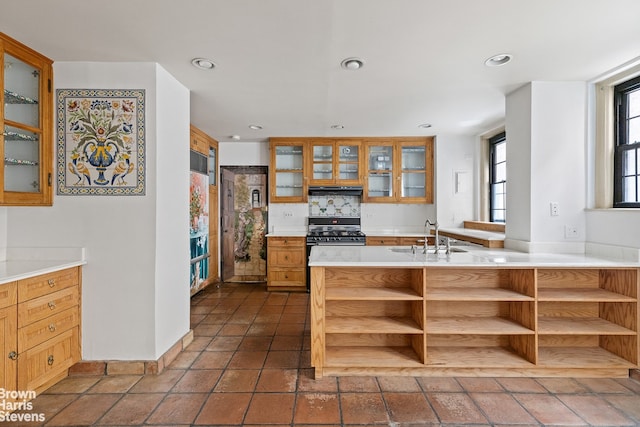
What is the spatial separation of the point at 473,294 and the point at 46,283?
3029mm

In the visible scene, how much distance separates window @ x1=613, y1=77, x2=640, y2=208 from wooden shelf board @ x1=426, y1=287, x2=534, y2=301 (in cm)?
130

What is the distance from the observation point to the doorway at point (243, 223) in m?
5.47

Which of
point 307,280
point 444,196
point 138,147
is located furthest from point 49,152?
point 444,196

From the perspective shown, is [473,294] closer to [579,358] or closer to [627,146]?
[579,358]

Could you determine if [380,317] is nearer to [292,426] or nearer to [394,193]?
[292,426]

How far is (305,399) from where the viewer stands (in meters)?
2.16

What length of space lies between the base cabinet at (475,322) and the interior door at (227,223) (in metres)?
3.26

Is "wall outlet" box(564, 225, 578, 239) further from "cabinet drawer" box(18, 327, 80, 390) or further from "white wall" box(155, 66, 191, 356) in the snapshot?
"cabinet drawer" box(18, 327, 80, 390)

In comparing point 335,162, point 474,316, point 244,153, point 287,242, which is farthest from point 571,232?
point 244,153

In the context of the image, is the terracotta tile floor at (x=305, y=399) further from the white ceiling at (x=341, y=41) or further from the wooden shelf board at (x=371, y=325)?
the white ceiling at (x=341, y=41)

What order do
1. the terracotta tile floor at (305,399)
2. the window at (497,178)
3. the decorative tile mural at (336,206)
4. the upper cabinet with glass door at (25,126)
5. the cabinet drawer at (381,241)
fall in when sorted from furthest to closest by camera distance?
the decorative tile mural at (336,206)
the cabinet drawer at (381,241)
the window at (497,178)
the upper cabinet with glass door at (25,126)
the terracotta tile floor at (305,399)

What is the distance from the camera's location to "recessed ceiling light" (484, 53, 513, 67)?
7.89 ft

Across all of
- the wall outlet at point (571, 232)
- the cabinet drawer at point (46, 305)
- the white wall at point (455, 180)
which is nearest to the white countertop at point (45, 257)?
the cabinet drawer at point (46, 305)

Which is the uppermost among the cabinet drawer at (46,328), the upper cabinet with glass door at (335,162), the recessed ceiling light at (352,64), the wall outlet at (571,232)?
the recessed ceiling light at (352,64)
